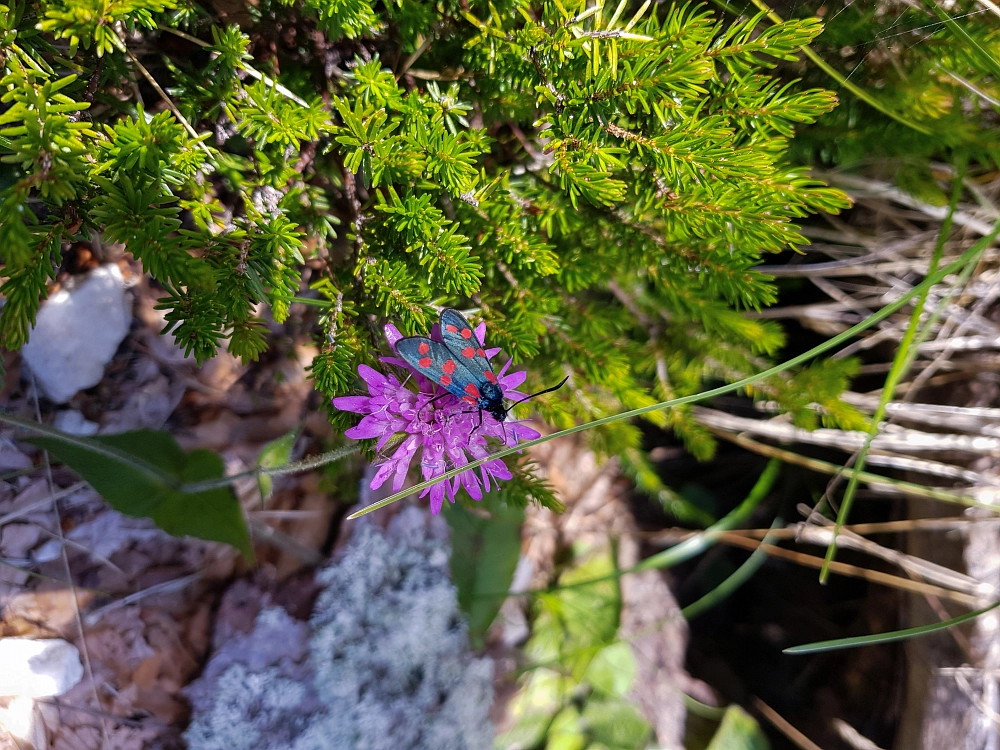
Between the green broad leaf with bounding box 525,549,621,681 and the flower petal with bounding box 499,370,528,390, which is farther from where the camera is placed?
the green broad leaf with bounding box 525,549,621,681

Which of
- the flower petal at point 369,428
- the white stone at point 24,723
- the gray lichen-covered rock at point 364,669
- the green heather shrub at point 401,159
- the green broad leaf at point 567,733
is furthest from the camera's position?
the green broad leaf at point 567,733

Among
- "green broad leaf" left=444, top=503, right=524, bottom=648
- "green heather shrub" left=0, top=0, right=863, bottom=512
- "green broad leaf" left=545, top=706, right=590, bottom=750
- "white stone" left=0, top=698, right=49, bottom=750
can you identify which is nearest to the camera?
"green heather shrub" left=0, top=0, right=863, bottom=512

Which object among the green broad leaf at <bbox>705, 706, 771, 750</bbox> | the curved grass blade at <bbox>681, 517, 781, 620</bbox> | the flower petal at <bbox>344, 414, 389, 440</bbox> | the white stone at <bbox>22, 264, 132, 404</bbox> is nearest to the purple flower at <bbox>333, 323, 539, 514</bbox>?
the flower petal at <bbox>344, 414, 389, 440</bbox>

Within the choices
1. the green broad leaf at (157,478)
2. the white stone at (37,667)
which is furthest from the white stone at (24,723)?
the green broad leaf at (157,478)

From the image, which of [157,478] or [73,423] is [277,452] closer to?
[157,478]

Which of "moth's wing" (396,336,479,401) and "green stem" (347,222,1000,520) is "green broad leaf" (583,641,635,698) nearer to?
"green stem" (347,222,1000,520)

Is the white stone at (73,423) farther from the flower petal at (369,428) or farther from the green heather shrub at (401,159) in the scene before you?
the flower petal at (369,428)
